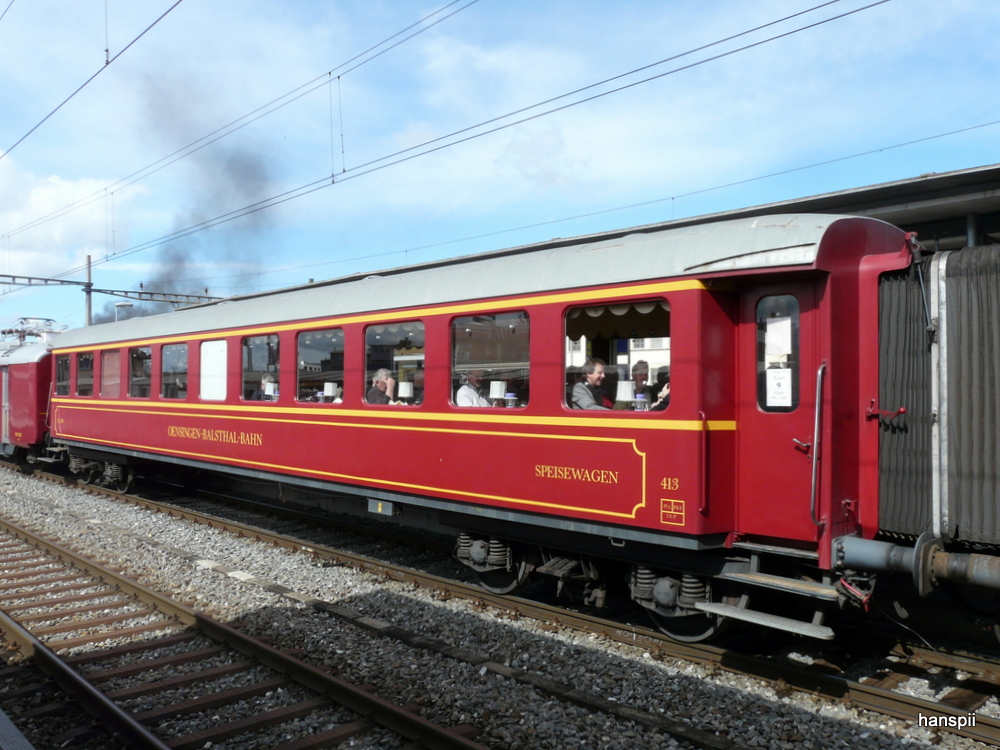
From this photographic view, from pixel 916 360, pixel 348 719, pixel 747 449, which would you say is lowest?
pixel 348 719

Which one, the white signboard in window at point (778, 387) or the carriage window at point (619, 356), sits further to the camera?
the carriage window at point (619, 356)

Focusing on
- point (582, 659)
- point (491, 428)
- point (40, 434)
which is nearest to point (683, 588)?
point (582, 659)

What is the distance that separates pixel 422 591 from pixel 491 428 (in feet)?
7.07

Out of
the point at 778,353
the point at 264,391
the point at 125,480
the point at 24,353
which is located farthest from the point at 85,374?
the point at 778,353

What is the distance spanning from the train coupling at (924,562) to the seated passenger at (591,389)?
2.05m

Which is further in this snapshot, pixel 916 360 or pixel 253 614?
pixel 253 614

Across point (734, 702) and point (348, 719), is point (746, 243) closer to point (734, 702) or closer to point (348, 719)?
point (734, 702)

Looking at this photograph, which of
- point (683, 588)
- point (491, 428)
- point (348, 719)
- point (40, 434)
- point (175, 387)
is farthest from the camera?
point (40, 434)

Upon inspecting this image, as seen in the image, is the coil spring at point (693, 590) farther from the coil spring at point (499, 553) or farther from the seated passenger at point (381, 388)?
the seated passenger at point (381, 388)

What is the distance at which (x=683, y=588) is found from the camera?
5977 millimetres

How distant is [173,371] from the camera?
38.9 feet

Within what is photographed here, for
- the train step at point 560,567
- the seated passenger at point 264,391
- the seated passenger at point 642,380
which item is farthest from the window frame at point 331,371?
the seated passenger at point 642,380

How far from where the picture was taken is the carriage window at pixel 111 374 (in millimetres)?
13406

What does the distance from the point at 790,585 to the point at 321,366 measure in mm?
5698
